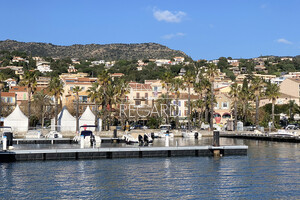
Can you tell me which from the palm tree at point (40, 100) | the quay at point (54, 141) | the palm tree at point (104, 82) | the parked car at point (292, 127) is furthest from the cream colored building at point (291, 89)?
the quay at point (54, 141)

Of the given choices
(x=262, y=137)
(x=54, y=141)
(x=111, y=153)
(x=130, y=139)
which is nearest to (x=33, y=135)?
(x=54, y=141)

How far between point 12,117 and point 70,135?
32.9 ft

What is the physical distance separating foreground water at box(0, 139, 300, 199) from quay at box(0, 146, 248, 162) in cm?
153

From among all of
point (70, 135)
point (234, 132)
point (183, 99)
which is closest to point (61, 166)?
point (70, 135)

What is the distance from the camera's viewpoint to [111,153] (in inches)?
1901

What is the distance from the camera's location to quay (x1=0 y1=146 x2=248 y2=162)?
4597 cm

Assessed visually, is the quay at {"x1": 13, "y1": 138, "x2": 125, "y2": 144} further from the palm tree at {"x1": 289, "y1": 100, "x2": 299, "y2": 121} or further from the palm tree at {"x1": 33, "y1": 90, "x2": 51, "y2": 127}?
the palm tree at {"x1": 289, "y1": 100, "x2": 299, "y2": 121}

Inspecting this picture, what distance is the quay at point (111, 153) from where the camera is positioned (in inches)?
1810

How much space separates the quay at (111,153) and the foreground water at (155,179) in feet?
5.02

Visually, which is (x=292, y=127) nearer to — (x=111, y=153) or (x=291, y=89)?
(x=291, y=89)

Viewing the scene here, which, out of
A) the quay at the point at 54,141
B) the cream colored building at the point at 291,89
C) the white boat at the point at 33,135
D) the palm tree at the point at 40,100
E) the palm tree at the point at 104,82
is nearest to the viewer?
the quay at the point at 54,141

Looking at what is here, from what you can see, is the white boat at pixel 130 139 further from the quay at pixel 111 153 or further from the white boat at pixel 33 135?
the white boat at pixel 33 135

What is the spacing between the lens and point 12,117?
8562 cm

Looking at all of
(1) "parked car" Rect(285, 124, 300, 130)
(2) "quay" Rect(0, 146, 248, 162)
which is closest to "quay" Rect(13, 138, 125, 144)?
(2) "quay" Rect(0, 146, 248, 162)
